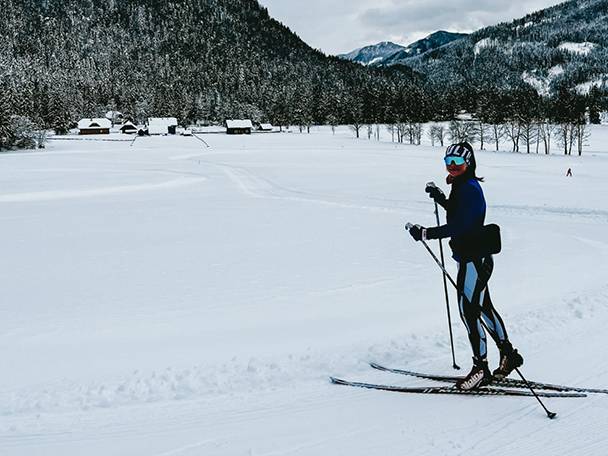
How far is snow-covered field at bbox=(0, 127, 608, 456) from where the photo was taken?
185 inches

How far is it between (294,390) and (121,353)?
2756 millimetres

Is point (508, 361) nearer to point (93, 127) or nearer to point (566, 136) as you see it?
point (566, 136)

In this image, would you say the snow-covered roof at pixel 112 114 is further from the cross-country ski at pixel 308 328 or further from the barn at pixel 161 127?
the cross-country ski at pixel 308 328

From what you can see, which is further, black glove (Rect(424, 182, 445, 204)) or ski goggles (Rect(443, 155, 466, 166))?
black glove (Rect(424, 182, 445, 204))

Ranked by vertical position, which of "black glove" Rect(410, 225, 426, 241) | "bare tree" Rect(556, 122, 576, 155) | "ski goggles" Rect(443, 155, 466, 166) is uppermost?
"bare tree" Rect(556, 122, 576, 155)

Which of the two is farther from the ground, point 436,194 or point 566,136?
point 566,136

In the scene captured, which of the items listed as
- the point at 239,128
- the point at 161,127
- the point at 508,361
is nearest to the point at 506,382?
the point at 508,361

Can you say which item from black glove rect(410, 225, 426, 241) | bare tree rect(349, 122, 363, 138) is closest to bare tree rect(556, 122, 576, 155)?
bare tree rect(349, 122, 363, 138)

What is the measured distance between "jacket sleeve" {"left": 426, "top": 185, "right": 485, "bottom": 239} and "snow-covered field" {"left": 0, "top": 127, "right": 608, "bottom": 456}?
5.95 feet

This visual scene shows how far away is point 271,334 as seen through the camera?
755 centimetres

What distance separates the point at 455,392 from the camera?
541cm

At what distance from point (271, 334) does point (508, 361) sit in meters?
3.47

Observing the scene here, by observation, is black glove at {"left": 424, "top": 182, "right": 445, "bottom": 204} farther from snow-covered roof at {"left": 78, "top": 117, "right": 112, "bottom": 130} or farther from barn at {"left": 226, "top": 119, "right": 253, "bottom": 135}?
snow-covered roof at {"left": 78, "top": 117, "right": 112, "bottom": 130}

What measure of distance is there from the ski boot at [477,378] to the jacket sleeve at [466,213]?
4.93ft
